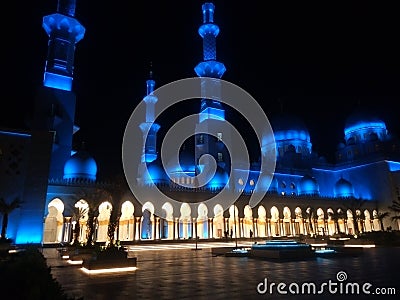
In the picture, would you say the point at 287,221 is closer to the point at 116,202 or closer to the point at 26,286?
the point at 116,202

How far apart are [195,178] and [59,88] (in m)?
15.8

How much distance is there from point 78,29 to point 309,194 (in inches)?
1220

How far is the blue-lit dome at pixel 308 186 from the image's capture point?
1524 inches

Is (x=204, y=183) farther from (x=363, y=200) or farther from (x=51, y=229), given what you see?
(x=363, y=200)


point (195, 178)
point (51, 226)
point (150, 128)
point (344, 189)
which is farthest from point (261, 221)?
point (51, 226)

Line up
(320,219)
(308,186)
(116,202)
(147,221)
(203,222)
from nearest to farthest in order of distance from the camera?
1. (116,202)
2. (147,221)
3. (203,222)
4. (320,219)
5. (308,186)

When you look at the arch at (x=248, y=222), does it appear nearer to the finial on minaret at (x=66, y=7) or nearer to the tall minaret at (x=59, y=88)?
the tall minaret at (x=59, y=88)

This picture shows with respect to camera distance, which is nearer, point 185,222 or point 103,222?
point 103,222

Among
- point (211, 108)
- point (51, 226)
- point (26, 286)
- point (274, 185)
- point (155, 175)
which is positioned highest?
point (211, 108)

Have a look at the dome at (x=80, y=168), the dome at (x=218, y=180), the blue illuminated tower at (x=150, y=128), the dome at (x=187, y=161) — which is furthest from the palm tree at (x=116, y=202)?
the blue illuminated tower at (x=150, y=128)

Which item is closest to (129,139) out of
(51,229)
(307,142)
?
(51,229)

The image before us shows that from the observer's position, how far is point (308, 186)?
39.0 meters

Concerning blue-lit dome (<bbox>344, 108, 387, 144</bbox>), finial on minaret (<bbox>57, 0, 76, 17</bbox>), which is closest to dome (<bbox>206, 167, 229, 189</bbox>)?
finial on minaret (<bbox>57, 0, 76, 17</bbox>)

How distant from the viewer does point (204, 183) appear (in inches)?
1257
